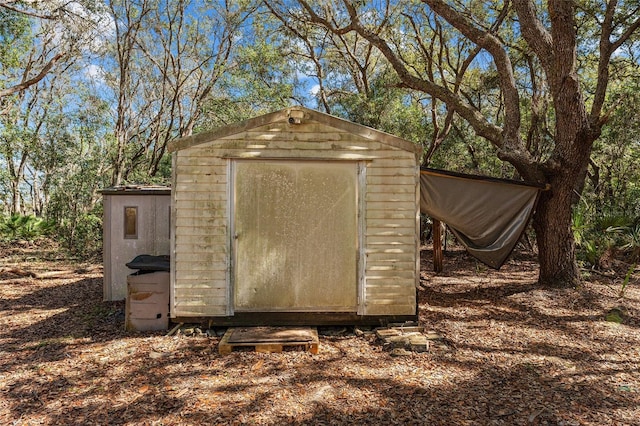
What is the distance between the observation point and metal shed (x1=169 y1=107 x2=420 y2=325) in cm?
484

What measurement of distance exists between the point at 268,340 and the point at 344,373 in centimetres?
99

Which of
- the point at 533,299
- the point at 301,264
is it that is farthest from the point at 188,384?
the point at 533,299

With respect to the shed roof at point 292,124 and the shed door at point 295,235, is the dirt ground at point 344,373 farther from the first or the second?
the shed roof at point 292,124

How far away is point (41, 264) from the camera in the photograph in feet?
34.1

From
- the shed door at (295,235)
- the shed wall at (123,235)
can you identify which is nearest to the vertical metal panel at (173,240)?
the shed door at (295,235)

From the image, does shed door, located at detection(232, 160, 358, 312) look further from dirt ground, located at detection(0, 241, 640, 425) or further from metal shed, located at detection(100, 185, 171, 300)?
metal shed, located at detection(100, 185, 171, 300)

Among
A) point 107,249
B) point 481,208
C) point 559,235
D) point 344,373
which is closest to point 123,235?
point 107,249

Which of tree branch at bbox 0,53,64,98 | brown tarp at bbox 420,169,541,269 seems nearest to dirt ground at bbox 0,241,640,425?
brown tarp at bbox 420,169,541,269

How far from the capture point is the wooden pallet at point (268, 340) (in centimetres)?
430

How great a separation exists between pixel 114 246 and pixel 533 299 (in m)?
6.66

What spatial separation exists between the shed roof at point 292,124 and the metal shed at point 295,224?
12 mm

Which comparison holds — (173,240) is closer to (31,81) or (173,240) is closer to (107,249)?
(107,249)

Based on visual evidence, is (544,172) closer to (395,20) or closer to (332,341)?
(332,341)

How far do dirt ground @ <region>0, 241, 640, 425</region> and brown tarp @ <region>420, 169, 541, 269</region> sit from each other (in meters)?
0.95
